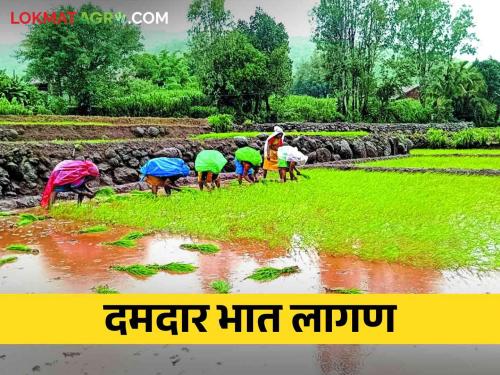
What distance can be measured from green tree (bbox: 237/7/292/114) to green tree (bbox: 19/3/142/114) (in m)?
7.00

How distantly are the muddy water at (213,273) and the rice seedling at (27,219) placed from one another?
45.1 inches

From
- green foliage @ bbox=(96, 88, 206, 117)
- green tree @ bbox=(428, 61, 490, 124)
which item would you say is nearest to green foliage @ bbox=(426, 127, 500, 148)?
green foliage @ bbox=(96, 88, 206, 117)

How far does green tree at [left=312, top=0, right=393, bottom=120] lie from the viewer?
3062 cm

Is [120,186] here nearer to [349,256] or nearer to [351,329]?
[349,256]

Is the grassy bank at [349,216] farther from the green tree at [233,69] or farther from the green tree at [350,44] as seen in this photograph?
the green tree at [350,44]

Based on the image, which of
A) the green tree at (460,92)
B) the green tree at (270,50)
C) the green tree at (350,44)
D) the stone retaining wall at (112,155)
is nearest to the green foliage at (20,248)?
the stone retaining wall at (112,155)

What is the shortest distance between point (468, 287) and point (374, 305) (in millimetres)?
1245

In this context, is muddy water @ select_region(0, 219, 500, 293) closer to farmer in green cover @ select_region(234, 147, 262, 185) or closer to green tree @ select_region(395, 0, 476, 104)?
farmer in green cover @ select_region(234, 147, 262, 185)

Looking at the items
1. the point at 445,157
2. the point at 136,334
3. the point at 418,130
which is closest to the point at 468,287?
the point at 136,334

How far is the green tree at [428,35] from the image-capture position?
36.3 metres

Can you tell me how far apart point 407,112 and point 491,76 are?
12.2 m

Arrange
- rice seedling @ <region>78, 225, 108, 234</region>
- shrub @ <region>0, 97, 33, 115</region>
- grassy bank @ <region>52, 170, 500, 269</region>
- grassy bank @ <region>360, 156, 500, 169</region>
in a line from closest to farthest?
grassy bank @ <region>52, 170, 500, 269</region>, rice seedling @ <region>78, 225, 108, 234</region>, grassy bank @ <region>360, 156, 500, 169</region>, shrub @ <region>0, 97, 33, 115</region>

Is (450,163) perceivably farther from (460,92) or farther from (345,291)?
(460,92)

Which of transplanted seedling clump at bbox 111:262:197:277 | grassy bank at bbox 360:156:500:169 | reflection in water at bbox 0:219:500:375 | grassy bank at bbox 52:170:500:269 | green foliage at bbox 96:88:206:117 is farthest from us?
green foliage at bbox 96:88:206:117
